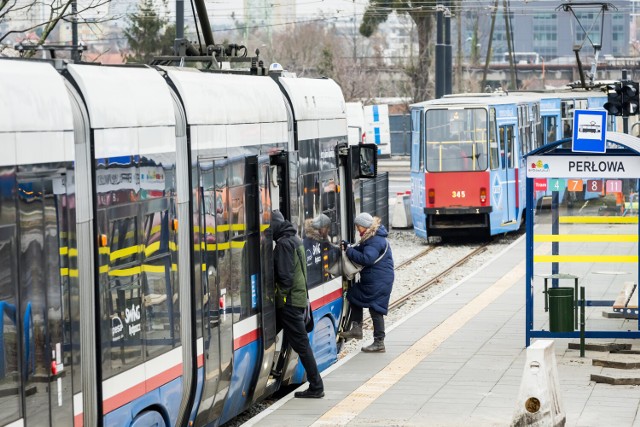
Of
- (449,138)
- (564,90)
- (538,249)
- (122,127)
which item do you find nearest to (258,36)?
(564,90)

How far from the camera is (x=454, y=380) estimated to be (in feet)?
42.6

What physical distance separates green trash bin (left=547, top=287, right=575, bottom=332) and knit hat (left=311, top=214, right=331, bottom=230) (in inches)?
117

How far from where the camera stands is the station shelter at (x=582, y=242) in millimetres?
14094

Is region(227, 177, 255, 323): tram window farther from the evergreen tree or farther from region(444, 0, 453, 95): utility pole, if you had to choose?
the evergreen tree

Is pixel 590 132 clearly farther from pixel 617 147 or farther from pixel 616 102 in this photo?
pixel 616 102

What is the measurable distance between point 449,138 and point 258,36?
7405 centimetres

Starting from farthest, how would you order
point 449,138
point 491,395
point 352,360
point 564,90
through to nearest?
point 564,90, point 449,138, point 352,360, point 491,395

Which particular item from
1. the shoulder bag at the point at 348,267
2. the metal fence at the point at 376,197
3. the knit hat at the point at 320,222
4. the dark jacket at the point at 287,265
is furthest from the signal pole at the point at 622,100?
the dark jacket at the point at 287,265

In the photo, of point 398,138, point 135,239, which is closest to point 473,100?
point 135,239

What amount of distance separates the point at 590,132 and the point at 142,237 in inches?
272

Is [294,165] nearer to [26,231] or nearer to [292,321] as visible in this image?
[292,321]

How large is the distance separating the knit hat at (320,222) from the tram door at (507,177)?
14983mm

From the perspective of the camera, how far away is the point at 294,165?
1180 cm

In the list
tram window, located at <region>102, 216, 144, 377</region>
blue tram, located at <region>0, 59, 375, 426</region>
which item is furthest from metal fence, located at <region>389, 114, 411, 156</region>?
tram window, located at <region>102, 216, 144, 377</region>
